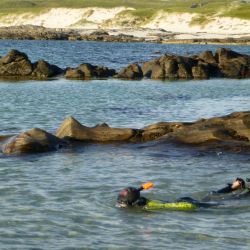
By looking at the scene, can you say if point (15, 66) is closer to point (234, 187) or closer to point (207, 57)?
point (207, 57)

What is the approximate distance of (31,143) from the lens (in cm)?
2723

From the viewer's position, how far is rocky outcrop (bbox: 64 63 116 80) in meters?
65.6

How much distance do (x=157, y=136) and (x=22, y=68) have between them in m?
39.6

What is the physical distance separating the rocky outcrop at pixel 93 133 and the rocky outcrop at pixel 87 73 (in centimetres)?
3581

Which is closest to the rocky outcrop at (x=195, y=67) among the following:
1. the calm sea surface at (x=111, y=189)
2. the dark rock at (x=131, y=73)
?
the dark rock at (x=131, y=73)

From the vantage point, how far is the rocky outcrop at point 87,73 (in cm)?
6556

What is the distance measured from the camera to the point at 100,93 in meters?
52.9

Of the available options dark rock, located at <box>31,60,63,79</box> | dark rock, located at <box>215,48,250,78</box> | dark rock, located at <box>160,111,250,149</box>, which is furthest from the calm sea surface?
dark rock, located at <box>215,48,250,78</box>

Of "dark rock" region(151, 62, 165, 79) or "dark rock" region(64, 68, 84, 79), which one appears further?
"dark rock" region(151, 62, 165, 79)

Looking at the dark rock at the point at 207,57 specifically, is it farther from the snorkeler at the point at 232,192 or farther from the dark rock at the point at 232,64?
the snorkeler at the point at 232,192

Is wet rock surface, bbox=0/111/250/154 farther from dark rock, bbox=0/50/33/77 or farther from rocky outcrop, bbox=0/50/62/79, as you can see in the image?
dark rock, bbox=0/50/33/77

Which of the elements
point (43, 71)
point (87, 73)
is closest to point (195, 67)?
point (87, 73)

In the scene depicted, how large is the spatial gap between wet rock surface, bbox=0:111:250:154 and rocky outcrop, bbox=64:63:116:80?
3555cm

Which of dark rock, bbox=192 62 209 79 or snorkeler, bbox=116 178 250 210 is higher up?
snorkeler, bbox=116 178 250 210
